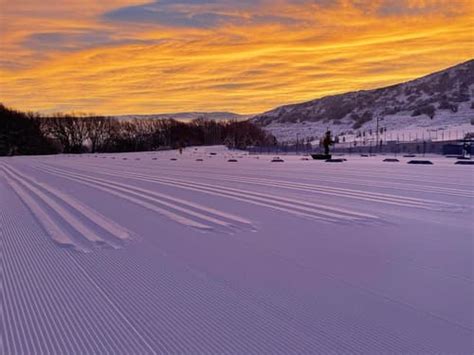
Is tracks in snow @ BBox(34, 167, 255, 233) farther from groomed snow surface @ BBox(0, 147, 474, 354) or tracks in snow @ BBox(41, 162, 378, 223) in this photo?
tracks in snow @ BBox(41, 162, 378, 223)

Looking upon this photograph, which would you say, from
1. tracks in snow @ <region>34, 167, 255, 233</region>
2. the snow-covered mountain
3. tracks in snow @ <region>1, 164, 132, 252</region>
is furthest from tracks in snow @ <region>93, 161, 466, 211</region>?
the snow-covered mountain

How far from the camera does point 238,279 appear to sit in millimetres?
6809

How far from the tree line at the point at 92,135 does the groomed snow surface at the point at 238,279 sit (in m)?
76.7

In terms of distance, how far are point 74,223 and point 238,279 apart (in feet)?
16.6

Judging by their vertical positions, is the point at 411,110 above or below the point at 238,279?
above

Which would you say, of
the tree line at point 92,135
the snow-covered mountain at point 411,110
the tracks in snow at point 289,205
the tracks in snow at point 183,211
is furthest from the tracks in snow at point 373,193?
the snow-covered mountain at point 411,110

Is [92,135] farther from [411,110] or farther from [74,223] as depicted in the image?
[74,223]

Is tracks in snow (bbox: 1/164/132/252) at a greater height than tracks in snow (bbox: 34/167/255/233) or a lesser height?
greater

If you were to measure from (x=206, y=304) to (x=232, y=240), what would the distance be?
3.39 meters

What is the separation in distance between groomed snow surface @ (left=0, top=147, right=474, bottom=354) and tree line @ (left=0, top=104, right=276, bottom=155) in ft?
252

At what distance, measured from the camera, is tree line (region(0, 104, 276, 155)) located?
93688 mm

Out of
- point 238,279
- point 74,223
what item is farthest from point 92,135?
point 238,279

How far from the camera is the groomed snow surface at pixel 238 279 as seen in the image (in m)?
4.98

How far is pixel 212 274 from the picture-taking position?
7062mm
